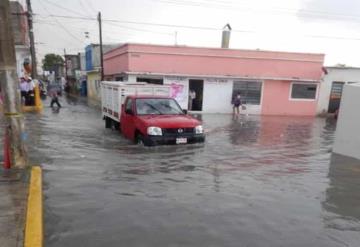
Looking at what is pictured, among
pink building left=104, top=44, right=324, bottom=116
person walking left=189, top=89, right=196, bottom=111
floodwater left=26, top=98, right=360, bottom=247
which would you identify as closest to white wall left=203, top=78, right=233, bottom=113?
pink building left=104, top=44, right=324, bottom=116

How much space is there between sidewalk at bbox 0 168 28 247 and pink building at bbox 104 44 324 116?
62.4ft

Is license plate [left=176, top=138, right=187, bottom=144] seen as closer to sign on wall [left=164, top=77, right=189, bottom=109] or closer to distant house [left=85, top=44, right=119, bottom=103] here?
sign on wall [left=164, top=77, right=189, bottom=109]

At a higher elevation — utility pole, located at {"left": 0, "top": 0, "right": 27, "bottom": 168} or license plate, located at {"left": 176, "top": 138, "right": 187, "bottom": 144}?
utility pole, located at {"left": 0, "top": 0, "right": 27, "bottom": 168}

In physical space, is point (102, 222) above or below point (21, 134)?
below

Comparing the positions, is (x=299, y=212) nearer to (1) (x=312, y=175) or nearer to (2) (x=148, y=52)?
(1) (x=312, y=175)

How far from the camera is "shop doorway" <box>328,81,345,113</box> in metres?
28.2

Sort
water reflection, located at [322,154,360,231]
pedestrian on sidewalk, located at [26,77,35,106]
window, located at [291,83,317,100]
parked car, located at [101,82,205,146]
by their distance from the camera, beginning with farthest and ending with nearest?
window, located at [291,83,317,100] → pedestrian on sidewalk, located at [26,77,35,106] → parked car, located at [101,82,205,146] → water reflection, located at [322,154,360,231]

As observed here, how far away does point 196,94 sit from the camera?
27.1 m

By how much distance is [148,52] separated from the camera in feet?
83.7

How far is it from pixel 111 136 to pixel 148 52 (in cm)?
1264

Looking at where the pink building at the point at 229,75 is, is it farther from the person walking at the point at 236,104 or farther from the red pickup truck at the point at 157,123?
the red pickup truck at the point at 157,123

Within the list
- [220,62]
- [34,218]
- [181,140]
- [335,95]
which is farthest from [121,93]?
[335,95]

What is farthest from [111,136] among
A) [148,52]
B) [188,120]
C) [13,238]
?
[148,52]

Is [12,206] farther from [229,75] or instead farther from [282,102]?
[282,102]
